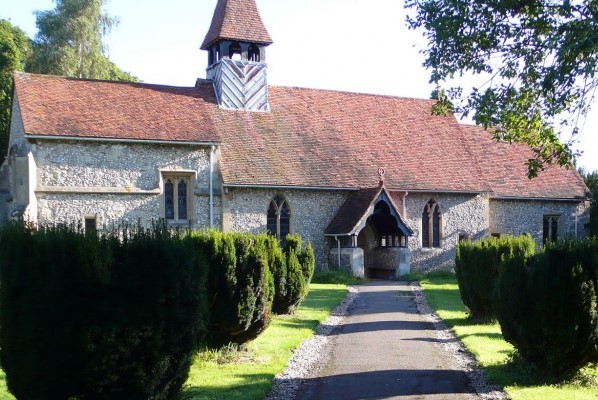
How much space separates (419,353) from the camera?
13492 mm

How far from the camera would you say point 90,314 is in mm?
7527

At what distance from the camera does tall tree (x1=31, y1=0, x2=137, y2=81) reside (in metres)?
44.8

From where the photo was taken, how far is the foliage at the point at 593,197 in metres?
37.1

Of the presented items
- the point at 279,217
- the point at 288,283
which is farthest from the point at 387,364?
the point at 279,217

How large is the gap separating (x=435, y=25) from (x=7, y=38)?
31289 mm

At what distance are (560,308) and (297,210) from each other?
20271 mm

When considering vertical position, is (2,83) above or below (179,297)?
above

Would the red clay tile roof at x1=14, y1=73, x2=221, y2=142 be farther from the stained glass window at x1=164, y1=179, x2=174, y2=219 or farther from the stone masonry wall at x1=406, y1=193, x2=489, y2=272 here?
the stone masonry wall at x1=406, y1=193, x2=489, y2=272

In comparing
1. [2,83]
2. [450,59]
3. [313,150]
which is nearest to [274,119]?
[313,150]

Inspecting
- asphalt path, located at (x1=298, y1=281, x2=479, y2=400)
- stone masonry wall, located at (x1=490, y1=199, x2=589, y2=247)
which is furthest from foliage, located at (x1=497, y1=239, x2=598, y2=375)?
stone masonry wall, located at (x1=490, y1=199, x2=589, y2=247)

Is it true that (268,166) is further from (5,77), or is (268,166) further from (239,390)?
(239,390)

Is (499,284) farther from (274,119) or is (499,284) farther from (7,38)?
(7,38)

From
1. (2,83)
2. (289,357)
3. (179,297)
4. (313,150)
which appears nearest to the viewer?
(179,297)

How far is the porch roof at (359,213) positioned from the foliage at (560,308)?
18.1 meters
